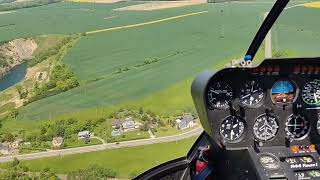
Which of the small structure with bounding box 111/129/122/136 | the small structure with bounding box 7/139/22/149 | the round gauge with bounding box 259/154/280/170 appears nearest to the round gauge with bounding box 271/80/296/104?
the round gauge with bounding box 259/154/280/170

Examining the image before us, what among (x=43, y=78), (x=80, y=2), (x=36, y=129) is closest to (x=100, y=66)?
(x=43, y=78)

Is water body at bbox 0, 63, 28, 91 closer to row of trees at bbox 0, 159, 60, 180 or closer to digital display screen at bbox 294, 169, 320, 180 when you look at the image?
row of trees at bbox 0, 159, 60, 180

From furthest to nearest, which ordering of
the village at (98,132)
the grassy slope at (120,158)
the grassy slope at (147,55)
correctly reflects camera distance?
the grassy slope at (147,55) → the village at (98,132) → the grassy slope at (120,158)

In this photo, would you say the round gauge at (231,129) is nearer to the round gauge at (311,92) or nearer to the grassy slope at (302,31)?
the round gauge at (311,92)

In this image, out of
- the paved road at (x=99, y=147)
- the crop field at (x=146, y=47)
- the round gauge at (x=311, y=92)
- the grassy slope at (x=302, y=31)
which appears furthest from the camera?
the crop field at (x=146, y=47)

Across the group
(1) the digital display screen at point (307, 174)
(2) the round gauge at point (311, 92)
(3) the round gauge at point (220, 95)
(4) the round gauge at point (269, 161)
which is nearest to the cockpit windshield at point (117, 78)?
(2) the round gauge at point (311, 92)

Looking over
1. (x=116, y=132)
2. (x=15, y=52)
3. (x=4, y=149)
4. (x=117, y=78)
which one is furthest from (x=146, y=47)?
(x=4, y=149)

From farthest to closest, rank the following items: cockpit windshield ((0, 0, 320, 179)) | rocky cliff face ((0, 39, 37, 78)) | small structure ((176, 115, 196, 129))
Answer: rocky cliff face ((0, 39, 37, 78))
small structure ((176, 115, 196, 129))
cockpit windshield ((0, 0, 320, 179))
